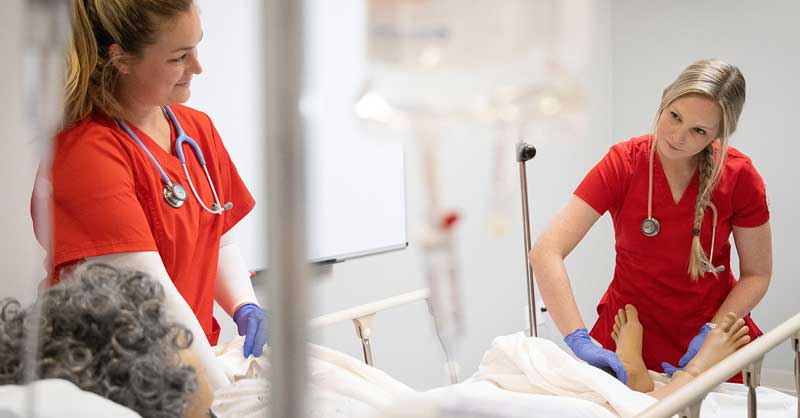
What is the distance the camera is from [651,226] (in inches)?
61.6

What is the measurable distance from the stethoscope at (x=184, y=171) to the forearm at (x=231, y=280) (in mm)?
89

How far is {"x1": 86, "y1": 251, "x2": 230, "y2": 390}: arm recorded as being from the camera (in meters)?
0.71

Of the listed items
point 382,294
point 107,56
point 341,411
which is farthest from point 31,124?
point 382,294

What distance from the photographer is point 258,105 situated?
1.42ft

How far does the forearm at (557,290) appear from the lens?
4.93 ft

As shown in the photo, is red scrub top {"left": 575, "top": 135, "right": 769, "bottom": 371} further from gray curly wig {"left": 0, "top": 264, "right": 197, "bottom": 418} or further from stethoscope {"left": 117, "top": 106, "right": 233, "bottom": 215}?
gray curly wig {"left": 0, "top": 264, "right": 197, "bottom": 418}

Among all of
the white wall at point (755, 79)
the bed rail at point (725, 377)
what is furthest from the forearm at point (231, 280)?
the white wall at point (755, 79)

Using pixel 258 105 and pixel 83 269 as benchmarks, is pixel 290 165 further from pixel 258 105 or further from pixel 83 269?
pixel 83 269

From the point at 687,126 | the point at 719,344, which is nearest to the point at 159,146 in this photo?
the point at 687,126

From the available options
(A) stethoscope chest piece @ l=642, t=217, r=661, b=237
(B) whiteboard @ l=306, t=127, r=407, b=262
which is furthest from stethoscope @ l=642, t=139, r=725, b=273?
(B) whiteboard @ l=306, t=127, r=407, b=262

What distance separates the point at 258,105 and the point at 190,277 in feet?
1.43

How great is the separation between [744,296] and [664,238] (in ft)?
0.69

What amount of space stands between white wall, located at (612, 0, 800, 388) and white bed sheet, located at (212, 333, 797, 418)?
192 cm

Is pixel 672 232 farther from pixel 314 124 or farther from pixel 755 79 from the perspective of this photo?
pixel 755 79
